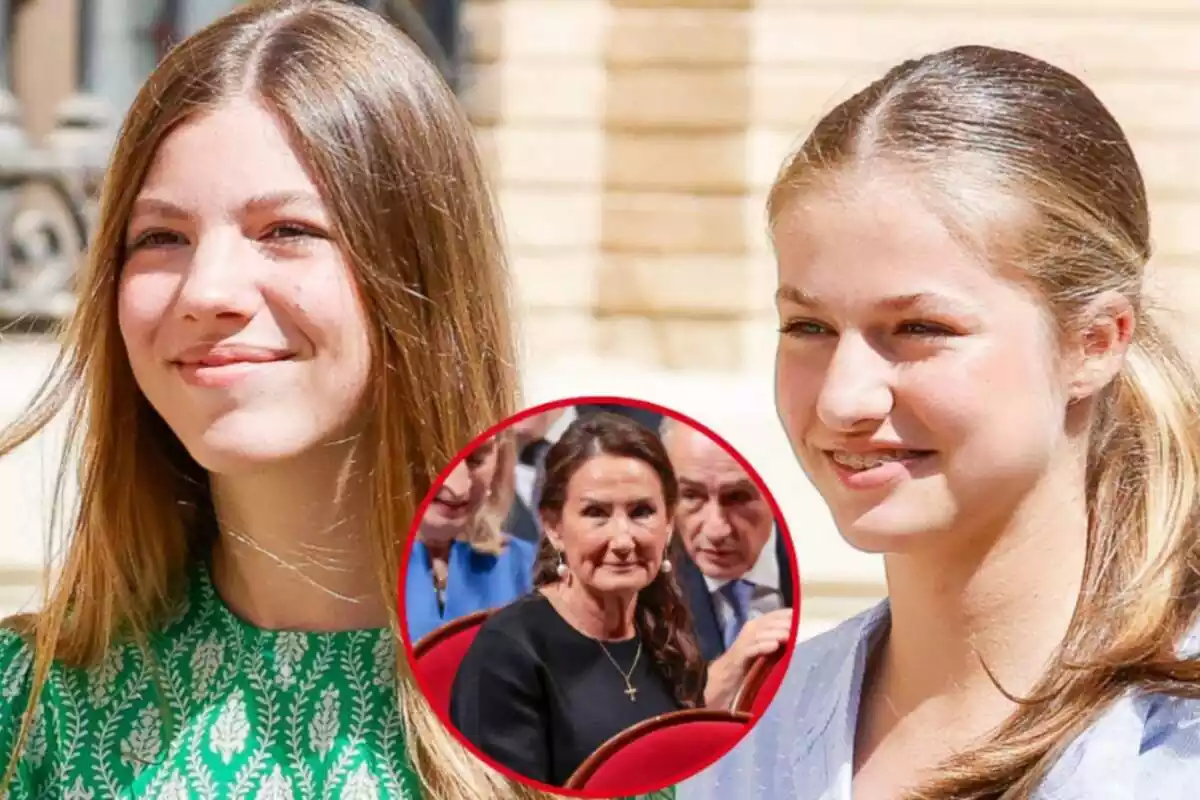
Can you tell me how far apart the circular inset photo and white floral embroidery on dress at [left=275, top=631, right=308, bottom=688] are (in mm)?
265

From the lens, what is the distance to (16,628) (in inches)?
59.6

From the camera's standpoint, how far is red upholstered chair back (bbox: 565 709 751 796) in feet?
3.87

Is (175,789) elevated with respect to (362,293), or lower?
lower

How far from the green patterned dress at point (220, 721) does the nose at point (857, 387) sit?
19.9 inches

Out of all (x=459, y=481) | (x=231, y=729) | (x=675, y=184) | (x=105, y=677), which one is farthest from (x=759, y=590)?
(x=675, y=184)

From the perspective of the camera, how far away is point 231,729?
A: 1.43 m

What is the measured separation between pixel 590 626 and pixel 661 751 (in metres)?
0.10

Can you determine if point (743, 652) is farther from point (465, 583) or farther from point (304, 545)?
point (304, 545)

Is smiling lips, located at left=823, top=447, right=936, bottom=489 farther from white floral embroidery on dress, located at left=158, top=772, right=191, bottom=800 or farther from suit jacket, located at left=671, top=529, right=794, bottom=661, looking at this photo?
white floral embroidery on dress, located at left=158, top=772, right=191, bottom=800

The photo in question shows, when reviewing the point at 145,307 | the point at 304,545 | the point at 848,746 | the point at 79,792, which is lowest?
the point at 79,792

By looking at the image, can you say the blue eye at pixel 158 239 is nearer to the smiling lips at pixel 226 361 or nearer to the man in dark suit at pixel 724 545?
the smiling lips at pixel 226 361

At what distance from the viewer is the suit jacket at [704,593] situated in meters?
1.15

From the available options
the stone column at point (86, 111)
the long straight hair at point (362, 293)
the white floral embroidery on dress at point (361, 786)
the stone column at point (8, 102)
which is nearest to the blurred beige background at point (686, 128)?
the stone column at point (86, 111)

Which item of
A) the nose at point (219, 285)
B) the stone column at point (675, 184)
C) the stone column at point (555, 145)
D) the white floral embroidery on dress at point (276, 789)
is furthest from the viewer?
the stone column at point (555, 145)
